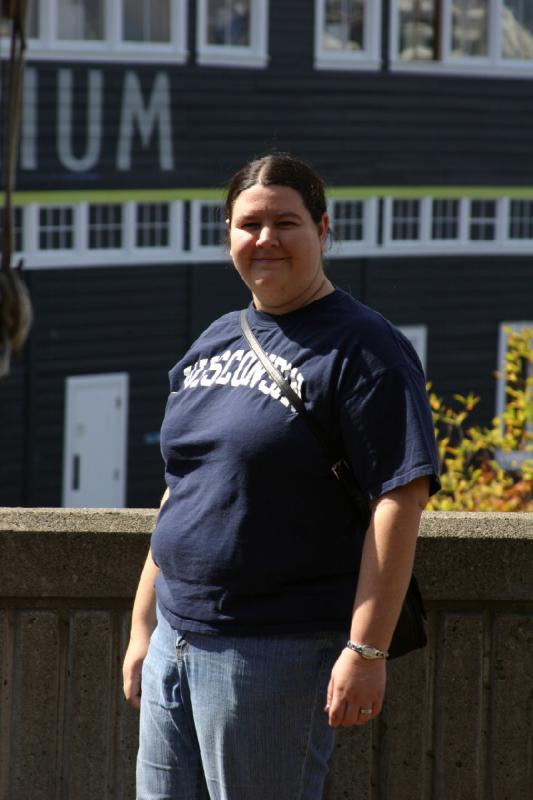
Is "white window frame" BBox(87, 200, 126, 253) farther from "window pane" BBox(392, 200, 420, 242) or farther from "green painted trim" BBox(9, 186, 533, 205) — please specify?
"window pane" BBox(392, 200, 420, 242)

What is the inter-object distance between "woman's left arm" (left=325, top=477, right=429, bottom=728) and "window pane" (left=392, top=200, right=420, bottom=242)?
19.2m

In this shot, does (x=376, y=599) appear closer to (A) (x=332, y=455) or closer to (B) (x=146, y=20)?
(A) (x=332, y=455)

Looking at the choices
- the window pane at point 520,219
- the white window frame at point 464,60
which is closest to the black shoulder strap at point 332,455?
the white window frame at point 464,60

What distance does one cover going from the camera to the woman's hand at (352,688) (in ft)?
9.89

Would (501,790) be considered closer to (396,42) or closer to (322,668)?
(322,668)

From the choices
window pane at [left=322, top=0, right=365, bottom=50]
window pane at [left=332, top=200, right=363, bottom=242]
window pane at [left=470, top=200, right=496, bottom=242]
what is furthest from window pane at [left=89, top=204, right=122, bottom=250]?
window pane at [left=470, top=200, right=496, bottom=242]

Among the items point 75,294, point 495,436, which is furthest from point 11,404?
point 495,436

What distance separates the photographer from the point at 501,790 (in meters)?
4.02

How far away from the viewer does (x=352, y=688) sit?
3.02 m

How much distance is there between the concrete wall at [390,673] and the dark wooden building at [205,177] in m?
14.8

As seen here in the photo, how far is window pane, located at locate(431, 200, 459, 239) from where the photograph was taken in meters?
22.5

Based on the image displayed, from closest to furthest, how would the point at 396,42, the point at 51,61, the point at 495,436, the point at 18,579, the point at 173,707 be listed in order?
the point at 173,707, the point at 18,579, the point at 495,436, the point at 51,61, the point at 396,42

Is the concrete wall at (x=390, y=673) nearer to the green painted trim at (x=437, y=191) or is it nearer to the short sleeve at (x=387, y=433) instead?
the short sleeve at (x=387, y=433)

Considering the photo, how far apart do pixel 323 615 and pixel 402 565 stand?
0.20 m
